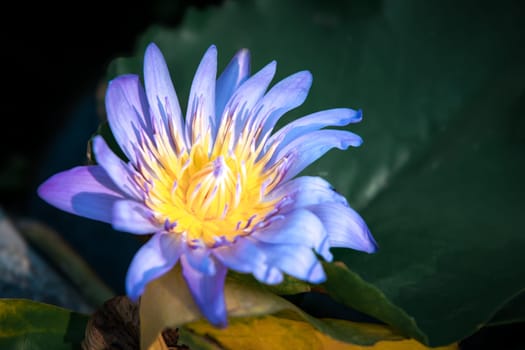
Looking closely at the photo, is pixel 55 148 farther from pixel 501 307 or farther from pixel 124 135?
pixel 501 307

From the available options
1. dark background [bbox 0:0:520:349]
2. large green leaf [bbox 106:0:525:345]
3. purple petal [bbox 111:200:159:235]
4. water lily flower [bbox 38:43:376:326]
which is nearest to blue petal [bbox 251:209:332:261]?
water lily flower [bbox 38:43:376:326]

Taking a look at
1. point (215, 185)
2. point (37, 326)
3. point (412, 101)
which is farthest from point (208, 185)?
point (412, 101)

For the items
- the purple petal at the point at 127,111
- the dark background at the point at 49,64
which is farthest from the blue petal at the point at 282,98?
the dark background at the point at 49,64

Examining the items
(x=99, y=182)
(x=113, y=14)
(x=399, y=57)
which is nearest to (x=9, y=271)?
(x=99, y=182)

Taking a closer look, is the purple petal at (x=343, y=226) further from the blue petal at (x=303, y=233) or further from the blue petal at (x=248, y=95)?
the blue petal at (x=248, y=95)

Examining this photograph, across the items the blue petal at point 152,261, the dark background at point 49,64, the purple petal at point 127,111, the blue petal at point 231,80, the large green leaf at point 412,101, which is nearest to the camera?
the blue petal at point 152,261

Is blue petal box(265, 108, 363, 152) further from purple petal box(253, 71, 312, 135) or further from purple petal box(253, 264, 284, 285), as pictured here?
purple petal box(253, 264, 284, 285)

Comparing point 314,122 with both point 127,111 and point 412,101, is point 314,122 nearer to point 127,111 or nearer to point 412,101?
point 127,111
